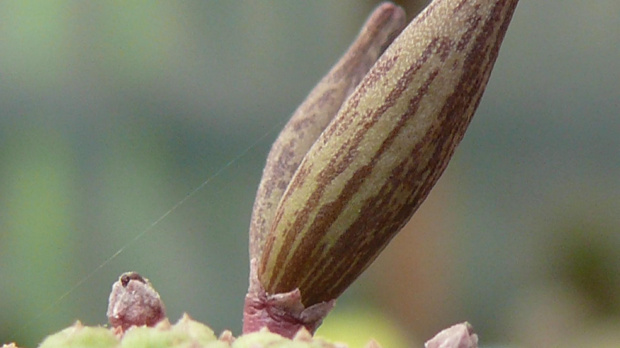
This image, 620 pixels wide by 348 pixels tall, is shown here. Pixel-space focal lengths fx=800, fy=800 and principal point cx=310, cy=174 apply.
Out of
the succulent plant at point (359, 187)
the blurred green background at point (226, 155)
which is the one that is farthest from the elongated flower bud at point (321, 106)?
the blurred green background at point (226, 155)

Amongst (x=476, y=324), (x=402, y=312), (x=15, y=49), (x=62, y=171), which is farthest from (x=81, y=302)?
(x=476, y=324)

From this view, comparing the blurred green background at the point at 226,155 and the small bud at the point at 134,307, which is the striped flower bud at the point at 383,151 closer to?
the small bud at the point at 134,307

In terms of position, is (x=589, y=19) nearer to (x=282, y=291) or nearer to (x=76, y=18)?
(x=76, y=18)

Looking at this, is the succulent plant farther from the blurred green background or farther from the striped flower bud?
the blurred green background

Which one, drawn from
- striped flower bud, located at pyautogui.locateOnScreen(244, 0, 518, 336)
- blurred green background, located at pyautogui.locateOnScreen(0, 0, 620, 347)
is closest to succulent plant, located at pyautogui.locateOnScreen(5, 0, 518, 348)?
striped flower bud, located at pyautogui.locateOnScreen(244, 0, 518, 336)

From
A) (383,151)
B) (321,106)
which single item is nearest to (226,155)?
(321,106)

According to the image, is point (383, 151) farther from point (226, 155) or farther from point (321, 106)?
point (226, 155)

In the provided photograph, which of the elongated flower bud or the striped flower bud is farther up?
the elongated flower bud
